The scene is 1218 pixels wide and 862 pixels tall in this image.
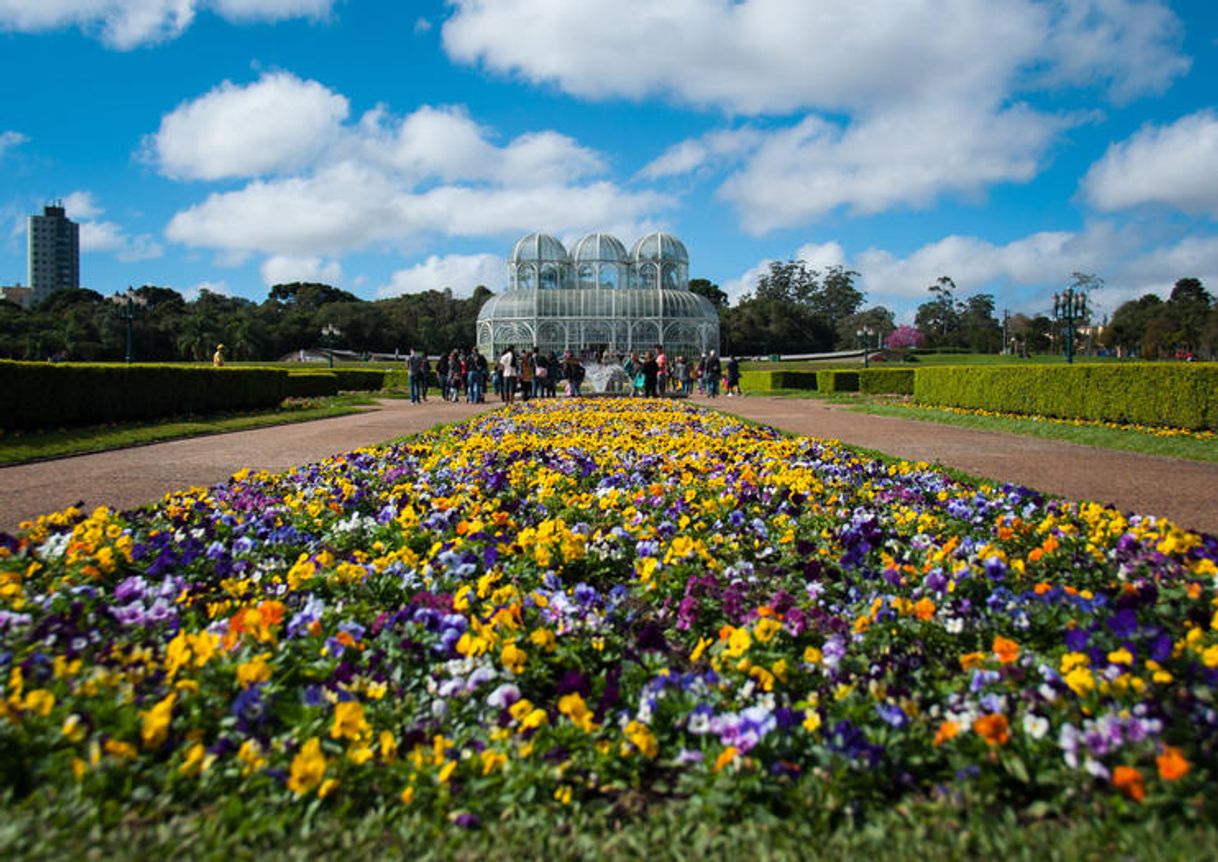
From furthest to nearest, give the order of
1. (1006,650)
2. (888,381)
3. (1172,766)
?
(888,381) → (1006,650) → (1172,766)

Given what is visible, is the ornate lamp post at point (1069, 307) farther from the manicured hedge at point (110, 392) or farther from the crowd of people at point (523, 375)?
the manicured hedge at point (110, 392)

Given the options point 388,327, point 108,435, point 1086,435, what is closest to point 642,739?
point 108,435

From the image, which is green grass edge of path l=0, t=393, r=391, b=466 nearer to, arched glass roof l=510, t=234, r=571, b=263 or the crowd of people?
the crowd of people

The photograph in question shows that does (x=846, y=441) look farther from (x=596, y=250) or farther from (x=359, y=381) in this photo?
(x=596, y=250)

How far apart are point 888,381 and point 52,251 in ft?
669

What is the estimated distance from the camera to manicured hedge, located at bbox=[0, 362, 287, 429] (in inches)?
419

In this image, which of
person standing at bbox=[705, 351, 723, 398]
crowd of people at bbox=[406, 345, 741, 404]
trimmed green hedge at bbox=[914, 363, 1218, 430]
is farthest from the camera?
person standing at bbox=[705, 351, 723, 398]

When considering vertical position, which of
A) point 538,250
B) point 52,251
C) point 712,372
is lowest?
point 712,372

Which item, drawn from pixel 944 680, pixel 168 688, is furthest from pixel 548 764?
pixel 944 680

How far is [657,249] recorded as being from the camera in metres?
45.1

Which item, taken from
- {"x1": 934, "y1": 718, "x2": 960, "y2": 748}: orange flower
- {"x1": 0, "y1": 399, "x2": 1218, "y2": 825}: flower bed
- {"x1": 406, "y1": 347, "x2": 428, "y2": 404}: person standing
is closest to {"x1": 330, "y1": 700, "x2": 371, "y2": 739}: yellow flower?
{"x1": 0, "y1": 399, "x2": 1218, "y2": 825}: flower bed

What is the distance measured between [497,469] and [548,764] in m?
3.82

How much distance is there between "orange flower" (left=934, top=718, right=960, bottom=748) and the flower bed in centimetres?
1

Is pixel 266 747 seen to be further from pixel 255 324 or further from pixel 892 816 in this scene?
pixel 255 324
